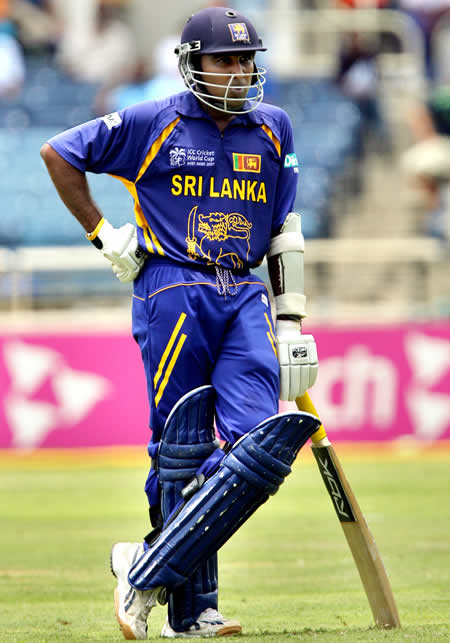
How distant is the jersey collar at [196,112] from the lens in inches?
181

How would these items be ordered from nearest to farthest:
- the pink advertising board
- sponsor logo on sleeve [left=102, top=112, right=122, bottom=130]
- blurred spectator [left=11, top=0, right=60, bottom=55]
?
sponsor logo on sleeve [left=102, top=112, right=122, bottom=130] → the pink advertising board → blurred spectator [left=11, top=0, right=60, bottom=55]

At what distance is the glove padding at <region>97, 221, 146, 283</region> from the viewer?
14.9ft

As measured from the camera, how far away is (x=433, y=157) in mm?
15609

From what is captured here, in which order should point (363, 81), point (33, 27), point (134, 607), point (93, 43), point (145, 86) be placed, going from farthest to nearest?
point (33, 27) < point (93, 43) < point (363, 81) < point (145, 86) < point (134, 607)

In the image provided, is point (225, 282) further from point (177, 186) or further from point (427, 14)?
point (427, 14)

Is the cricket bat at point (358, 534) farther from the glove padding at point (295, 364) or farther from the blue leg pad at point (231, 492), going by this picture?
the blue leg pad at point (231, 492)

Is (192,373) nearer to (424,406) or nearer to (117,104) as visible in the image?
(424,406)

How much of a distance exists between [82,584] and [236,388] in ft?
5.92

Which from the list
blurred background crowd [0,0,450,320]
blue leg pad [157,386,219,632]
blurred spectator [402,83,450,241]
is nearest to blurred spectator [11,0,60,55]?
blurred background crowd [0,0,450,320]

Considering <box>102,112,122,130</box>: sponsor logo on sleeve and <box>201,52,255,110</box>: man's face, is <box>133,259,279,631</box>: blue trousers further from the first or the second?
<box>201,52,255,110</box>: man's face

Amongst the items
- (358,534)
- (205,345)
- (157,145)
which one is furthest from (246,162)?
(358,534)

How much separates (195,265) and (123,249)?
261 mm

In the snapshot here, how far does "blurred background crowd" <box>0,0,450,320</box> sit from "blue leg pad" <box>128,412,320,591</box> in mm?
9156

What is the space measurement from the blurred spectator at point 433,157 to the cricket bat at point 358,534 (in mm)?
9274
